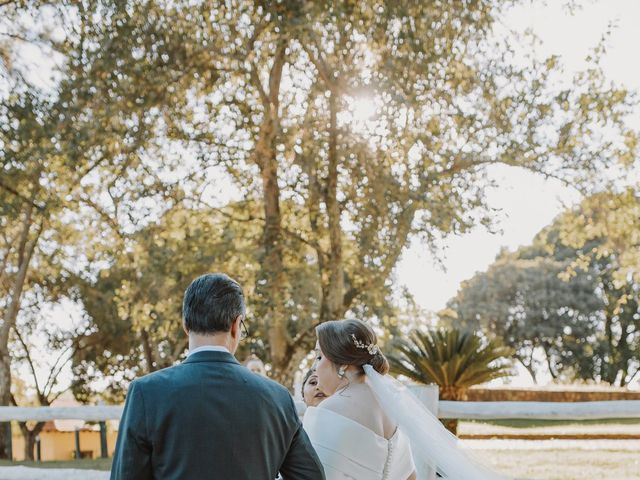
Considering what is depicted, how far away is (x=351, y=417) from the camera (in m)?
3.75

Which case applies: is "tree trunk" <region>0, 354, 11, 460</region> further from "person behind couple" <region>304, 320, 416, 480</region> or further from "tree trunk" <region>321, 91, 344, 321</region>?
"person behind couple" <region>304, 320, 416, 480</region>

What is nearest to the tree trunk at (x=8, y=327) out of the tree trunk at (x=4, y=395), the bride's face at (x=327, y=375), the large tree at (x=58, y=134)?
the tree trunk at (x=4, y=395)

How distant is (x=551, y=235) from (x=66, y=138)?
32085 millimetres

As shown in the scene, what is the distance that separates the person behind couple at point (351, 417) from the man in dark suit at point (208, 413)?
970mm

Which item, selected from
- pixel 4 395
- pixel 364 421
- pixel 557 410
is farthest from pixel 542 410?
pixel 4 395

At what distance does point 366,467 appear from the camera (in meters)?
3.72

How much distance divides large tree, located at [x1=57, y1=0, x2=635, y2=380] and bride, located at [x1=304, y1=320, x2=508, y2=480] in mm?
9172

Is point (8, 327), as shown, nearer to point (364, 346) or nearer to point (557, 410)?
point (557, 410)

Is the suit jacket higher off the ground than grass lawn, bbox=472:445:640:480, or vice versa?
the suit jacket

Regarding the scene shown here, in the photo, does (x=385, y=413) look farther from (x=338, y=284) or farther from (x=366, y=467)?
(x=338, y=284)

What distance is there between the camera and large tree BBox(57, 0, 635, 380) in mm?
13500

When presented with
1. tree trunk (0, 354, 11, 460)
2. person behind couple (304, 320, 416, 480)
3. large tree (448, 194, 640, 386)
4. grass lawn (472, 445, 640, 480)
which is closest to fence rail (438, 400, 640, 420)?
person behind couple (304, 320, 416, 480)

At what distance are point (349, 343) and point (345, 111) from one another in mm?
10648

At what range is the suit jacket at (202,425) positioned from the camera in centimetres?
255
